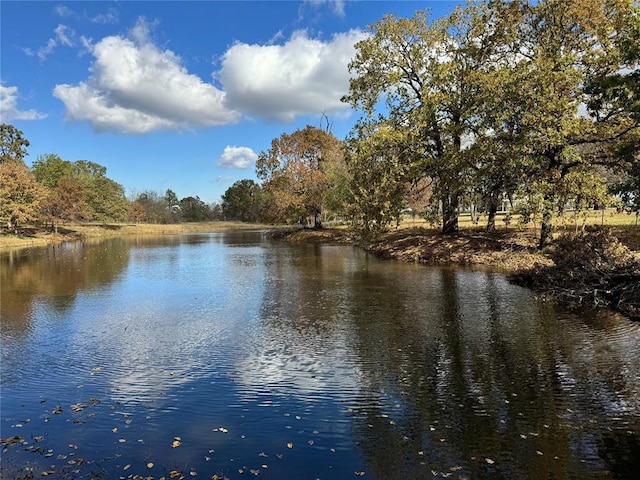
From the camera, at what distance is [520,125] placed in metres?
21.8

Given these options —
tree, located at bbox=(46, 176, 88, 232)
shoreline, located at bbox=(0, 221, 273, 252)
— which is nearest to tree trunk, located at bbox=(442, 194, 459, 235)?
shoreline, located at bbox=(0, 221, 273, 252)

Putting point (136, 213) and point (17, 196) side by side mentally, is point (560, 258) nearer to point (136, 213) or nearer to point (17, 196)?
point (17, 196)

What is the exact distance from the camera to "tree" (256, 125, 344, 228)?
50.7m

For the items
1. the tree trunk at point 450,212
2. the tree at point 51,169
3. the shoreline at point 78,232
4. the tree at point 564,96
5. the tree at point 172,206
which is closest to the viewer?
the tree at point 564,96

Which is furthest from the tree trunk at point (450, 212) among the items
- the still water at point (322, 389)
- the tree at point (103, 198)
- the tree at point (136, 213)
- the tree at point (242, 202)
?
the tree at point (242, 202)

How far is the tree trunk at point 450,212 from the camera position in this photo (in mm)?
27688

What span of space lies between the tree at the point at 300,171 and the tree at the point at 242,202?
58.8 meters

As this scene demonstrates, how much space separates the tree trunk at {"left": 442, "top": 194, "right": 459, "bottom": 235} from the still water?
1249cm

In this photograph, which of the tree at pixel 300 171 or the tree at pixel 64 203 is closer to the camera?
the tree at pixel 300 171

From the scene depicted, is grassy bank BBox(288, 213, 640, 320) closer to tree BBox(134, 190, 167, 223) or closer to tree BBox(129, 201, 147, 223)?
tree BBox(129, 201, 147, 223)

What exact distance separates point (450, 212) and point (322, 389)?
75.2ft

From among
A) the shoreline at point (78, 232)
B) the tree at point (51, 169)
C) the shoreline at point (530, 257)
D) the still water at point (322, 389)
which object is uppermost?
the tree at point (51, 169)

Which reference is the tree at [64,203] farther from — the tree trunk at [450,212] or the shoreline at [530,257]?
the tree trunk at [450,212]

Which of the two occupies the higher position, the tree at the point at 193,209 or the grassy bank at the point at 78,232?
the tree at the point at 193,209
